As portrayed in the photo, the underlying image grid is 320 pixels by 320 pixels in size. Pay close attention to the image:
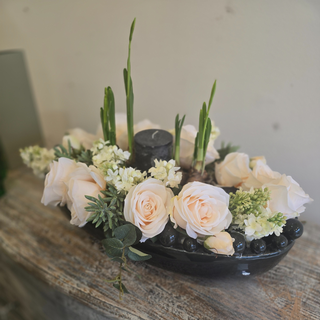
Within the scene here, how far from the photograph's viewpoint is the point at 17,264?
63 centimetres

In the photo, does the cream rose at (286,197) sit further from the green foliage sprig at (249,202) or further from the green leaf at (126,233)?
the green leaf at (126,233)

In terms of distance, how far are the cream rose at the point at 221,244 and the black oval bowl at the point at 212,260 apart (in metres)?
0.03

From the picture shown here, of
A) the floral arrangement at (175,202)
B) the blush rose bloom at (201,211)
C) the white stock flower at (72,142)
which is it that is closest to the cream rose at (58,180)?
the floral arrangement at (175,202)

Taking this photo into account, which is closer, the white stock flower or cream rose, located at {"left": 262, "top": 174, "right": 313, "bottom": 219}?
cream rose, located at {"left": 262, "top": 174, "right": 313, "bottom": 219}

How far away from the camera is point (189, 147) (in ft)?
1.81

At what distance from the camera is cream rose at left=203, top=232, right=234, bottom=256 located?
407mm

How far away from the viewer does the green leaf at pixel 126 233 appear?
0.43 m

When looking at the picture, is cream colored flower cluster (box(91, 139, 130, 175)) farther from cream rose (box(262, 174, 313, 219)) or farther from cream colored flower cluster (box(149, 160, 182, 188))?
cream rose (box(262, 174, 313, 219))

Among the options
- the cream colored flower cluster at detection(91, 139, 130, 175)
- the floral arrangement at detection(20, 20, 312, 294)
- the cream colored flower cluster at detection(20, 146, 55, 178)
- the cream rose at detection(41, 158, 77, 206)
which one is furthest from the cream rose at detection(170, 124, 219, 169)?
the cream colored flower cluster at detection(20, 146, 55, 178)

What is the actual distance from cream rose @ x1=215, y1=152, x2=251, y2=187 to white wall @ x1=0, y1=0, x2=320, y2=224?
176 millimetres

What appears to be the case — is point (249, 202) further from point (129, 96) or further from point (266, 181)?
point (129, 96)

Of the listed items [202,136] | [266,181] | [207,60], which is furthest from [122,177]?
[207,60]

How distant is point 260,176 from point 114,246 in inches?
11.9

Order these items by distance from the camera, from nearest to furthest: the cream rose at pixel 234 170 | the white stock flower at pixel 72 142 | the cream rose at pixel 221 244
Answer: the cream rose at pixel 221 244 → the cream rose at pixel 234 170 → the white stock flower at pixel 72 142
